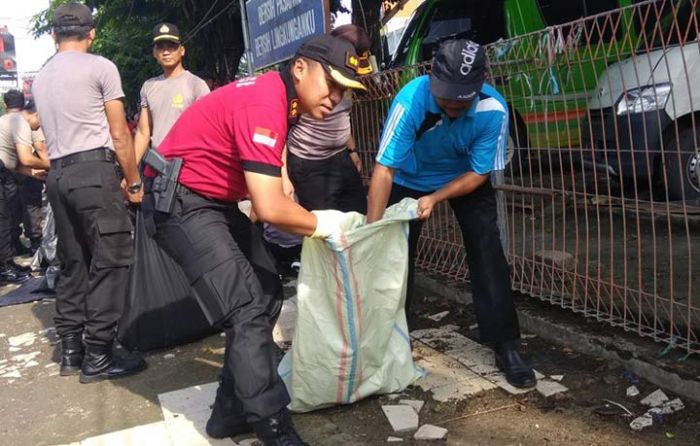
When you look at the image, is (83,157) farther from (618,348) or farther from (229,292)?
(618,348)

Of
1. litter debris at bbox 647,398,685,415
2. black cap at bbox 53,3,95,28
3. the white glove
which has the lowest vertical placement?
litter debris at bbox 647,398,685,415

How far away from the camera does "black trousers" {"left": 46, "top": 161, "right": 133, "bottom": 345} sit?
11.5 ft

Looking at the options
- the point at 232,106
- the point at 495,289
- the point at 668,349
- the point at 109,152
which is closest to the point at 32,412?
the point at 109,152

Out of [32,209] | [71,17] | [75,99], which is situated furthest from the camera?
[32,209]

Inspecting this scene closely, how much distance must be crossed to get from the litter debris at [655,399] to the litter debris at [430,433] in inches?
34.5

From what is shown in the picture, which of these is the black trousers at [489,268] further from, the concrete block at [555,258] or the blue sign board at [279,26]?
the blue sign board at [279,26]

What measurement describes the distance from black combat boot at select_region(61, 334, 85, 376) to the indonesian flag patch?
2.11 metres

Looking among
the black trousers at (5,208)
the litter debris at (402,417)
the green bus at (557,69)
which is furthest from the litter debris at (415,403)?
the black trousers at (5,208)

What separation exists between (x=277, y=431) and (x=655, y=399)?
1597 mm

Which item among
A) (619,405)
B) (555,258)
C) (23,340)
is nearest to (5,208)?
(23,340)

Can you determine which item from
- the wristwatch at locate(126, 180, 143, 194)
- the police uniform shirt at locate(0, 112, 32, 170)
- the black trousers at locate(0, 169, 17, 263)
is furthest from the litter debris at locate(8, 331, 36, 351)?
the police uniform shirt at locate(0, 112, 32, 170)

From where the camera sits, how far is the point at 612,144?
136 inches

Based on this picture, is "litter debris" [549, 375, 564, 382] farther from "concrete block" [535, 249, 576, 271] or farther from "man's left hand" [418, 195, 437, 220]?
"man's left hand" [418, 195, 437, 220]

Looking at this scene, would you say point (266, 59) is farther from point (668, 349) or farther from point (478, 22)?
point (668, 349)
